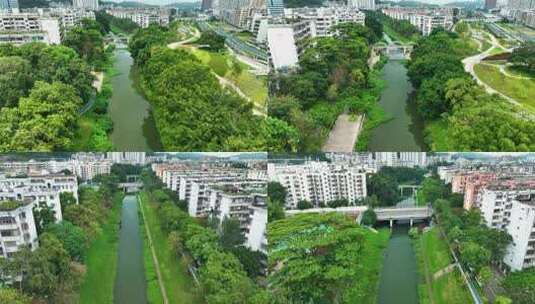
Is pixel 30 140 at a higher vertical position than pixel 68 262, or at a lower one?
higher

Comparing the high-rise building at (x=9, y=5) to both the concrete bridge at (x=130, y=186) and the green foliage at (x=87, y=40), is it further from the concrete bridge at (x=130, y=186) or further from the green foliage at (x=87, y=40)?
the concrete bridge at (x=130, y=186)

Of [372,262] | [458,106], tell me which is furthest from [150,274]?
[458,106]

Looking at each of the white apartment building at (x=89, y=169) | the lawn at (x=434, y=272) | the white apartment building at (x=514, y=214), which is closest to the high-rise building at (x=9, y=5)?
the white apartment building at (x=89, y=169)

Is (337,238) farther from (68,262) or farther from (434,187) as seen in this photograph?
(68,262)

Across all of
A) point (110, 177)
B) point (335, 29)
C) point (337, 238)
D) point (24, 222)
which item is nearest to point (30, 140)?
point (110, 177)

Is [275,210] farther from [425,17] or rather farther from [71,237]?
[425,17]
